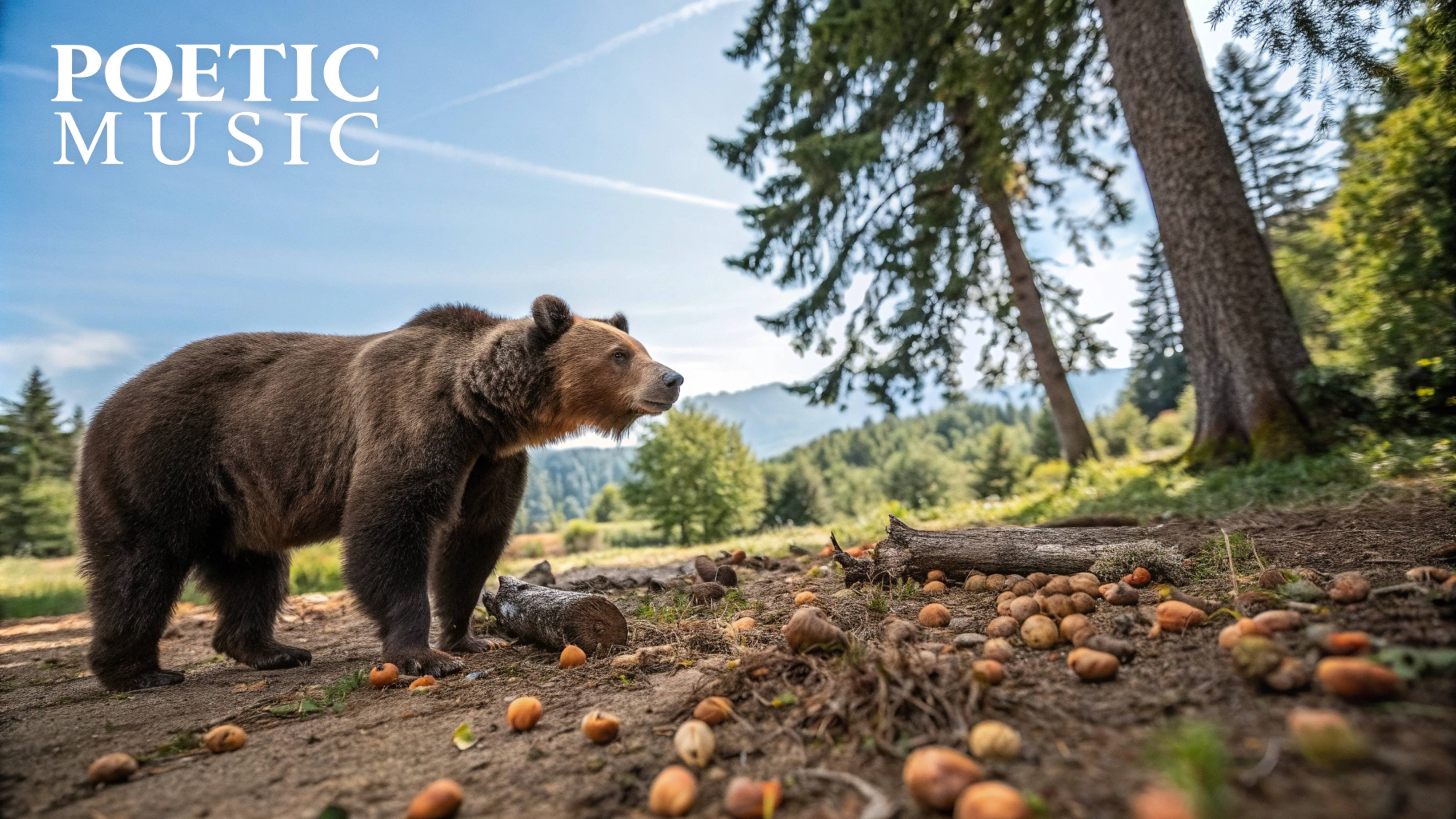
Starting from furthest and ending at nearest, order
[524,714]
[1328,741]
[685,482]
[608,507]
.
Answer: [608,507] → [685,482] → [524,714] → [1328,741]

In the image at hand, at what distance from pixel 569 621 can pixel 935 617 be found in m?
1.69

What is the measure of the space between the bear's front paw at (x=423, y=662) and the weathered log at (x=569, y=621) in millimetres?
416

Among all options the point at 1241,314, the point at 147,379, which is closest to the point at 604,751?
the point at 147,379

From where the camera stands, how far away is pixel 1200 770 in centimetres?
100

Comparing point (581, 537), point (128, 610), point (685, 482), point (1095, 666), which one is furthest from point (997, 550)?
point (581, 537)

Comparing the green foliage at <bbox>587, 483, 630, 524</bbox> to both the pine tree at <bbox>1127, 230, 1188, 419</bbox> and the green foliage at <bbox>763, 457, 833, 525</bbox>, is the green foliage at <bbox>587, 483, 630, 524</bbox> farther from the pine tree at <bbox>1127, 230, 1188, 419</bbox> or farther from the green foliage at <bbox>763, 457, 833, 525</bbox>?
the pine tree at <bbox>1127, 230, 1188, 419</bbox>

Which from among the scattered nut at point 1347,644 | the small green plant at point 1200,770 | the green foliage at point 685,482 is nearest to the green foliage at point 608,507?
the green foliage at point 685,482

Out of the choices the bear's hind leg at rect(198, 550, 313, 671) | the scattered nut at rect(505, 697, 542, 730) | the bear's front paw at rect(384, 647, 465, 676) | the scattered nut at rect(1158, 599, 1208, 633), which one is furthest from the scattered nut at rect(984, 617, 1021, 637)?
the bear's hind leg at rect(198, 550, 313, 671)

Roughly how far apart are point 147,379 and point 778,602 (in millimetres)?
3881

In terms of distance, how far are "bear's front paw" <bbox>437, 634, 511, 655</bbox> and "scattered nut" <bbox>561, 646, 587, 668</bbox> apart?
98cm

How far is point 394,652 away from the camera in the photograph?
3.12 metres

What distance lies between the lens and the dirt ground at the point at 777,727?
48.5 inches

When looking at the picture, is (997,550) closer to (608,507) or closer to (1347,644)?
(1347,644)

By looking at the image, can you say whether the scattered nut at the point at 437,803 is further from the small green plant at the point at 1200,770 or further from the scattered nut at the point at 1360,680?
the scattered nut at the point at 1360,680
